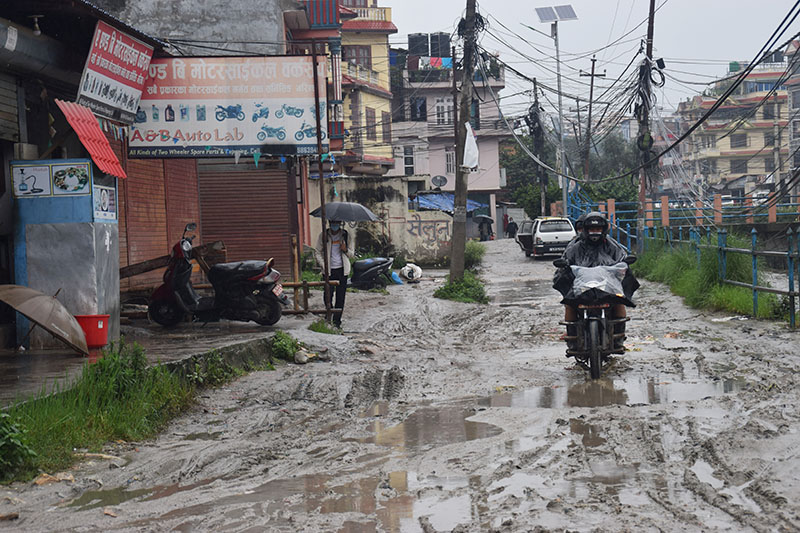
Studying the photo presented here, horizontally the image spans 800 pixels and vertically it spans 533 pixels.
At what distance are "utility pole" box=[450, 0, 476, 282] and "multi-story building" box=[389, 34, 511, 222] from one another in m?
35.4

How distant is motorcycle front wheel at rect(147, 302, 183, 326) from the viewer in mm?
12266

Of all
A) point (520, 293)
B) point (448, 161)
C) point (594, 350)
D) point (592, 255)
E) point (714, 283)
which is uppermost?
point (448, 161)

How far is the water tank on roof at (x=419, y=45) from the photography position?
5825 cm

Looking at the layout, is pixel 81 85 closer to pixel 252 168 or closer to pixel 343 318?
pixel 343 318

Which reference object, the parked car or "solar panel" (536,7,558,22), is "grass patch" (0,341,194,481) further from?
"solar panel" (536,7,558,22)

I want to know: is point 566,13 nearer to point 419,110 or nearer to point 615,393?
point 419,110

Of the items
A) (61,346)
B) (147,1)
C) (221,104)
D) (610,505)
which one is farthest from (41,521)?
(147,1)

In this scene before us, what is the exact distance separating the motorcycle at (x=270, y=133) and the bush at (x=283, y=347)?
2908 millimetres

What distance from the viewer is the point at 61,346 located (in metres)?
9.30

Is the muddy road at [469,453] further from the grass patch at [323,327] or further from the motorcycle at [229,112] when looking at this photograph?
the motorcycle at [229,112]

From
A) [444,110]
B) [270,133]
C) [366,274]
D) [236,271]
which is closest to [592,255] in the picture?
[270,133]

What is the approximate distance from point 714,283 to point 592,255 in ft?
22.5

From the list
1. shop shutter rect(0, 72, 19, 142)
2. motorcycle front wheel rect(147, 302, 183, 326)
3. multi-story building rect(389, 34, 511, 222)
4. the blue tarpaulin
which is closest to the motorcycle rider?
motorcycle front wheel rect(147, 302, 183, 326)

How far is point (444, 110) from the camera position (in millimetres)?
59500
